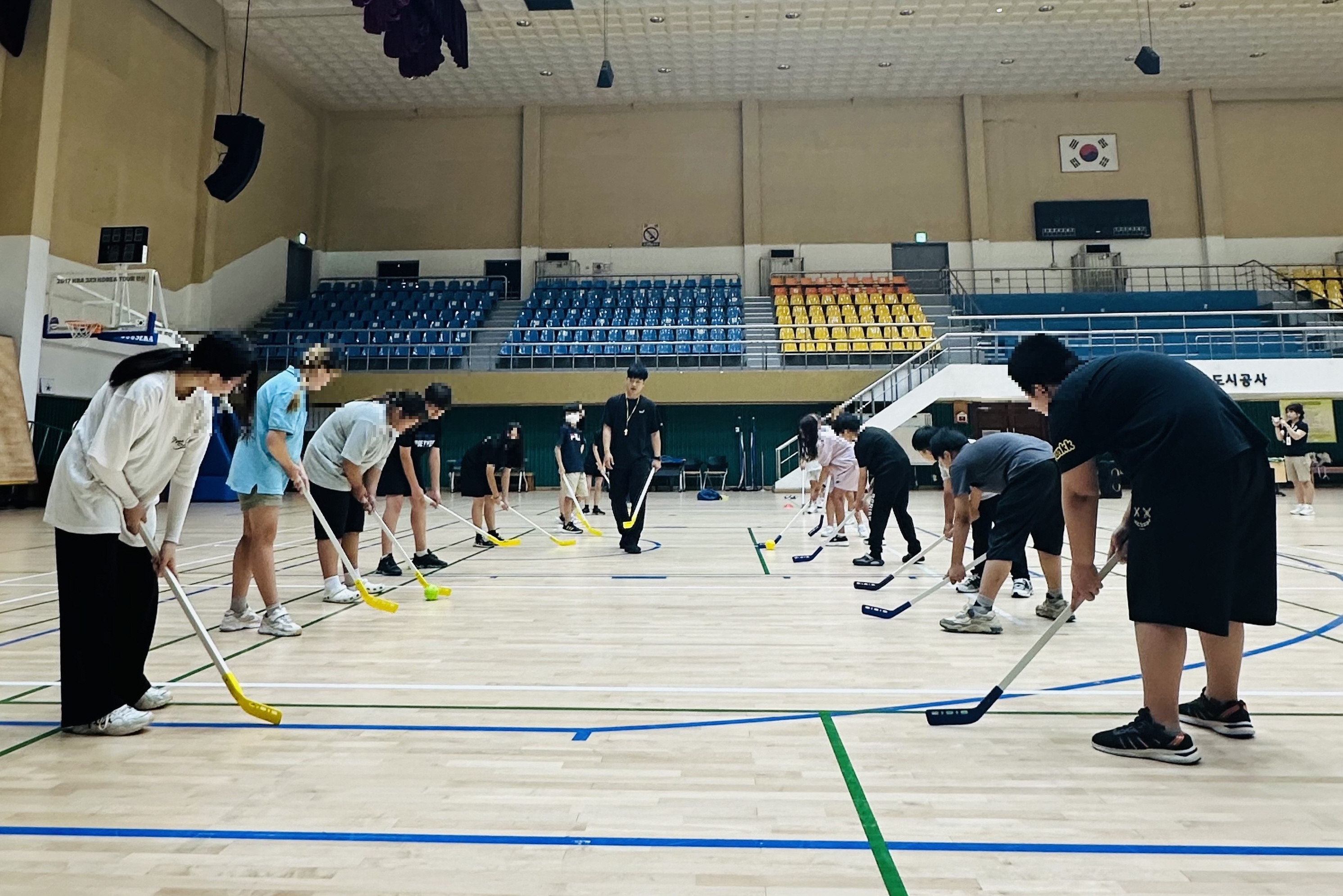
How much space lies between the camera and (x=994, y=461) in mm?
4535

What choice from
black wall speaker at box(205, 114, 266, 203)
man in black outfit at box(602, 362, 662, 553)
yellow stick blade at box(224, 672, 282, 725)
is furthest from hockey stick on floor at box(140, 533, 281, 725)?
black wall speaker at box(205, 114, 266, 203)

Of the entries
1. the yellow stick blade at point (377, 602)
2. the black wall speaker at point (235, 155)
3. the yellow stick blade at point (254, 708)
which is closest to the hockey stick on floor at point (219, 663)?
the yellow stick blade at point (254, 708)

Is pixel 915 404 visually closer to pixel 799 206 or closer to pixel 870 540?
pixel 799 206

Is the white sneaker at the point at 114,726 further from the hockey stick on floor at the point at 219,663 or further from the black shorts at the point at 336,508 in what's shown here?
the black shorts at the point at 336,508

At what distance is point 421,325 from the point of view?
62.0 ft

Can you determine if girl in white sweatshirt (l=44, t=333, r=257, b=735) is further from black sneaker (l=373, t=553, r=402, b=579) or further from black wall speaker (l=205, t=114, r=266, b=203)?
black wall speaker (l=205, t=114, r=266, b=203)

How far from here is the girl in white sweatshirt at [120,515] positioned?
2496 millimetres

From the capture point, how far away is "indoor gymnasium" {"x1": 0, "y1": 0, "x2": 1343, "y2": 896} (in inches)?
77.3

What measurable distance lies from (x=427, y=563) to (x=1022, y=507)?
4.65m

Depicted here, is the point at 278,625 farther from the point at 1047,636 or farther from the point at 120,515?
the point at 1047,636

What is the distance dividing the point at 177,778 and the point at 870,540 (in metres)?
5.33

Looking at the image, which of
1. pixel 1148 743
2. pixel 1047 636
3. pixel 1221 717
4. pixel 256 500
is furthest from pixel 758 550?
pixel 1148 743

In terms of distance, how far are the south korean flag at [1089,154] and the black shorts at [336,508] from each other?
20832mm

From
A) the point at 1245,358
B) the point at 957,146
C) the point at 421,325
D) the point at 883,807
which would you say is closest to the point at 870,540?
the point at 883,807
